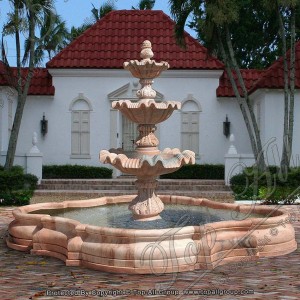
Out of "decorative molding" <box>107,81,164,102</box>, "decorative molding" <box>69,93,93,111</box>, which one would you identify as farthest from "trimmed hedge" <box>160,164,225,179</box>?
"decorative molding" <box>69,93,93,111</box>

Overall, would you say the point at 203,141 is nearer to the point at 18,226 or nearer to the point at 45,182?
the point at 45,182

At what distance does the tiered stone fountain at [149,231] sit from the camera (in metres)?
7.21

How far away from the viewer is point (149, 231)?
7.24m

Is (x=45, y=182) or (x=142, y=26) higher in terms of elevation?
(x=142, y=26)

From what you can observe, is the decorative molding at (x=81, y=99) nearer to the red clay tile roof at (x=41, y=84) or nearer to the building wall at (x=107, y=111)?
the building wall at (x=107, y=111)

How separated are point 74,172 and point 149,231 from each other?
46.1ft

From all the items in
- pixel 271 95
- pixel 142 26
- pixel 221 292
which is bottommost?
pixel 221 292

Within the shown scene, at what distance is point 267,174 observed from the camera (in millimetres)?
17438

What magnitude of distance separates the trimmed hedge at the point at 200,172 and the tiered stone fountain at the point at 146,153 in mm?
11564

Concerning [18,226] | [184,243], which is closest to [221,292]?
[184,243]

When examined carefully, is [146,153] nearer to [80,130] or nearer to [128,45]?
[80,130]

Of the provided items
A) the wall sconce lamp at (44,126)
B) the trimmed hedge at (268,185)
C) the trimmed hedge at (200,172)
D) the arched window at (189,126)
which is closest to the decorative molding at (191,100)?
the arched window at (189,126)

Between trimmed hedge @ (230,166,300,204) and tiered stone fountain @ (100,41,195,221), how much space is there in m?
7.29

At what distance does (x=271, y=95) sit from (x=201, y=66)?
10.7 feet
